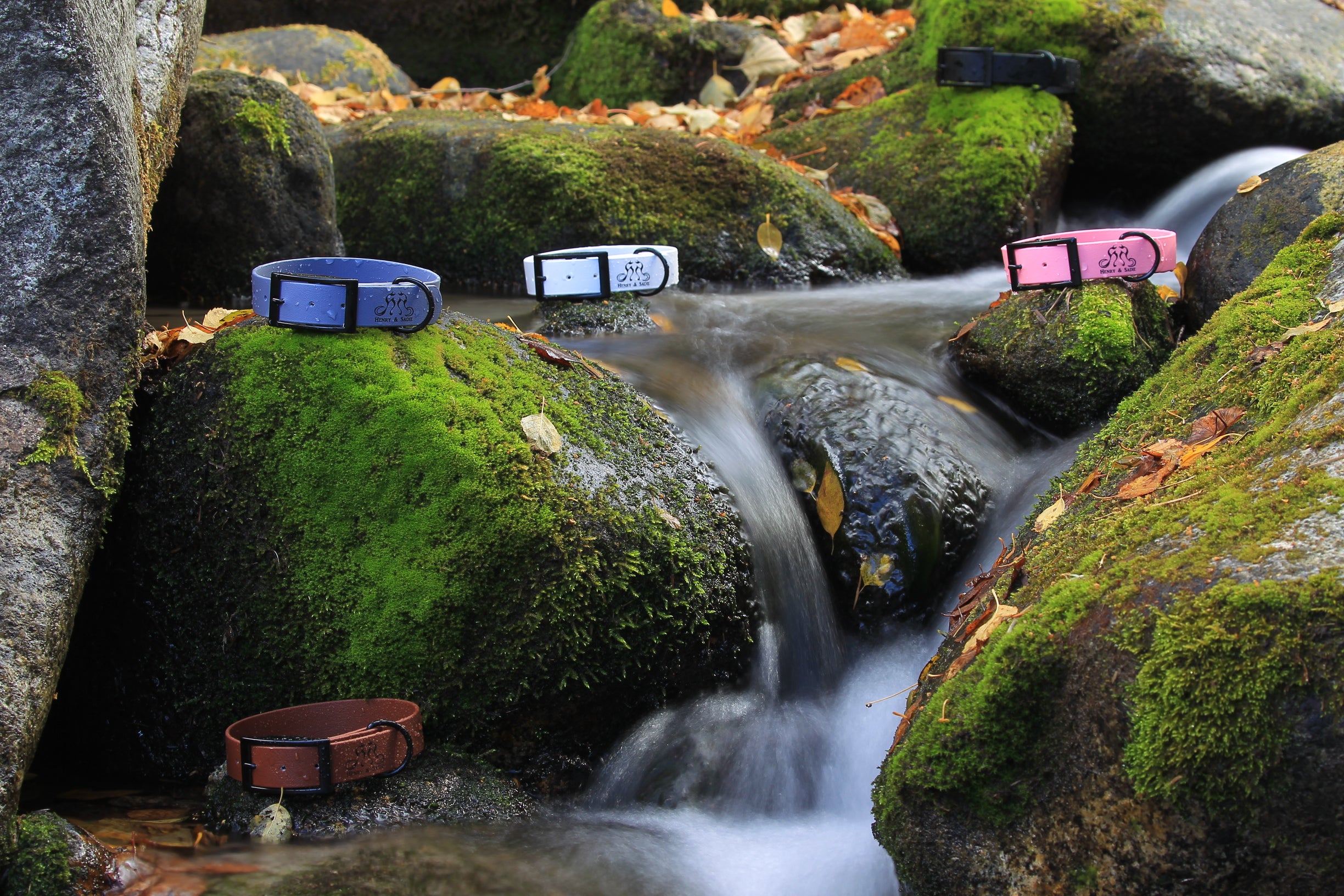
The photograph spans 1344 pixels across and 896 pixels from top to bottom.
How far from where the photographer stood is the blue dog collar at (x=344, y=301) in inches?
110

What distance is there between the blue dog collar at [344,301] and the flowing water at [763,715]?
1.02 metres

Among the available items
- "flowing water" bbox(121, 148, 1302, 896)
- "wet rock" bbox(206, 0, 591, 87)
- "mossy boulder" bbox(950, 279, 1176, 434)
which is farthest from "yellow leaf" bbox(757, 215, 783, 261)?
"wet rock" bbox(206, 0, 591, 87)

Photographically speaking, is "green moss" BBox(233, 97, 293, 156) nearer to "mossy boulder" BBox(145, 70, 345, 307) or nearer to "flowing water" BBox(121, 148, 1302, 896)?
"mossy boulder" BBox(145, 70, 345, 307)

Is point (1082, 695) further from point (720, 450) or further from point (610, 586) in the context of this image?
point (720, 450)

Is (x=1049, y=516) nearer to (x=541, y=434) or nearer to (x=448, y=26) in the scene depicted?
(x=541, y=434)

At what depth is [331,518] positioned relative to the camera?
107 inches

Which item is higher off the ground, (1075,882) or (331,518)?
(331,518)

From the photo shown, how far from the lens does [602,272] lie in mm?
4398

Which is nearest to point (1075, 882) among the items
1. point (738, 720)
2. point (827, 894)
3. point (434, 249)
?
point (827, 894)

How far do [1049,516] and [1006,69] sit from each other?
163 inches

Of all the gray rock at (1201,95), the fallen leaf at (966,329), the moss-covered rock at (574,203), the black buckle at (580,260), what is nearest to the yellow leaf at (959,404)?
the fallen leaf at (966,329)

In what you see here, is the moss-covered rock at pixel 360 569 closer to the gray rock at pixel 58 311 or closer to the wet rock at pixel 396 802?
the wet rock at pixel 396 802

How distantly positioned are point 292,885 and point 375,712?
0.49 meters

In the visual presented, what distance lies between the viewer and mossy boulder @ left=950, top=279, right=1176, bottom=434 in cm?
392
